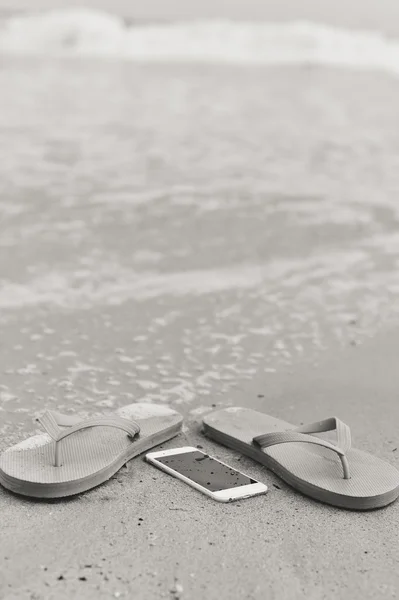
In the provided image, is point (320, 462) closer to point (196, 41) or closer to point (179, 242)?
point (179, 242)

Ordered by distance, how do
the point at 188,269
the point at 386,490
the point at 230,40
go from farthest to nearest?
the point at 230,40
the point at 188,269
the point at 386,490

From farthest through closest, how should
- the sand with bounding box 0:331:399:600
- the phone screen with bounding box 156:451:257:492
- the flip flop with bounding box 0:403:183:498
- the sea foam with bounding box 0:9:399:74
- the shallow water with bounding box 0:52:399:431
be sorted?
the sea foam with bounding box 0:9:399:74 → the shallow water with bounding box 0:52:399:431 → the phone screen with bounding box 156:451:257:492 → the flip flop with bounding box 0:403:183:498 → the sand with bounding box 0:331:399:600

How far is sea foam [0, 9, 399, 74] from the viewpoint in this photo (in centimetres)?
1162

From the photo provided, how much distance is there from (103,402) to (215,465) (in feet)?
1.71

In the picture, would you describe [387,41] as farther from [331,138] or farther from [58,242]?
[58,242]

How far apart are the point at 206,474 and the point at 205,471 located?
14 millimetres

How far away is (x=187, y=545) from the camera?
1.38 meters

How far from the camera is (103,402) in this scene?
2.12m

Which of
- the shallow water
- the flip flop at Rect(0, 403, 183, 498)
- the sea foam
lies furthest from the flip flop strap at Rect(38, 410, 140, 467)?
the sea foam

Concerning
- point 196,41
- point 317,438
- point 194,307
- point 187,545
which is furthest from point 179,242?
point 196,41

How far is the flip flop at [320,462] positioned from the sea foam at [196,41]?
991 cm

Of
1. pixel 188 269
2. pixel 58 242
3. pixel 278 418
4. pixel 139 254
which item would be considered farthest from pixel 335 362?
pixel 58 242

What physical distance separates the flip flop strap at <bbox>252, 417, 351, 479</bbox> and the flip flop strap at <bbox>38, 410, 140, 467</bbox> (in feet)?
1.01

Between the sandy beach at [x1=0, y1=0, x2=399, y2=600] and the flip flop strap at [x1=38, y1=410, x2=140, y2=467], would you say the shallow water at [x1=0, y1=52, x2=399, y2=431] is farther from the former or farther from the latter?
the flip flop strap at [x1=38, y1=410, x2=140, y2=467]
